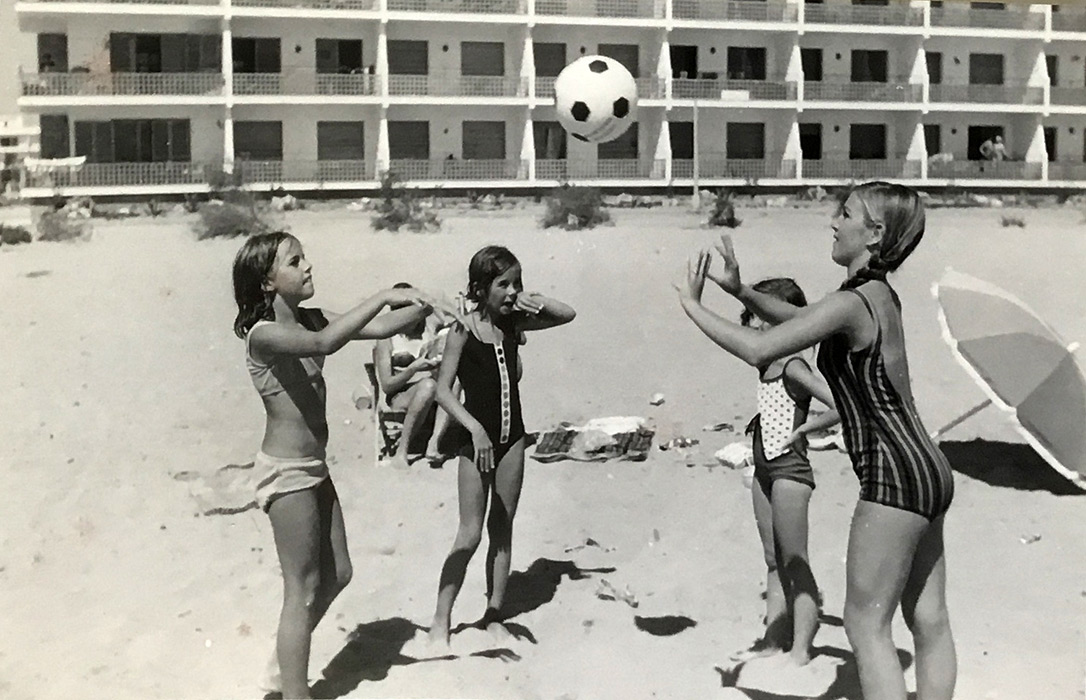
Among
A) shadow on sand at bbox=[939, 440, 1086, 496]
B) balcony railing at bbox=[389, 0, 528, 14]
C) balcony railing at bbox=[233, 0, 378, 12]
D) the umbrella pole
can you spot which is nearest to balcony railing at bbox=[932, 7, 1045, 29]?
the umbrella pole

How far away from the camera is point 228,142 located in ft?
11.7

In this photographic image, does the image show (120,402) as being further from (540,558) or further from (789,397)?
(789,397)

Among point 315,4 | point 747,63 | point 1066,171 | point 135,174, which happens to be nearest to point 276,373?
point 135,174

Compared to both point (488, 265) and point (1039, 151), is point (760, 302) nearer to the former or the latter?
point (488, 265)

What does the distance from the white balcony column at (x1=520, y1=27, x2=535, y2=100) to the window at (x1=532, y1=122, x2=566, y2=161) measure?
6.8 inches

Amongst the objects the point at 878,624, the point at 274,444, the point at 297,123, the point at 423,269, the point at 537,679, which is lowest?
the point at 537,679

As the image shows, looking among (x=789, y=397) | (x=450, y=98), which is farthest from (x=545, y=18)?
(x=789, y=397)

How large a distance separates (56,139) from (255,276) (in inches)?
84.7

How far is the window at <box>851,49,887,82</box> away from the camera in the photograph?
13.3ft

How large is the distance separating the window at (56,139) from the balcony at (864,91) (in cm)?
308

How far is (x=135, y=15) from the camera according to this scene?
3477 millimetres

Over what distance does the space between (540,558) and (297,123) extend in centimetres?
204

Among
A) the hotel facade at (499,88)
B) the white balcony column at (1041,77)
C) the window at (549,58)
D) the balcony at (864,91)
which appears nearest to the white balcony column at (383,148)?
the hotel facade at (499,88)

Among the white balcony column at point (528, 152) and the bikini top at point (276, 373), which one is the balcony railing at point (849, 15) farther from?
the bikini top at point (276, 373)
